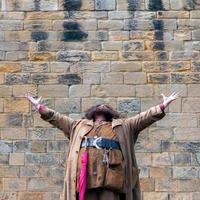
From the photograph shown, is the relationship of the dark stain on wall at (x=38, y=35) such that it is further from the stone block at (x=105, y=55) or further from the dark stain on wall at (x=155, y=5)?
the dark stain on wall at (x=155, y=5)

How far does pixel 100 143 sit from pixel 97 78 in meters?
3.63

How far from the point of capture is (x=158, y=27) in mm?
9227

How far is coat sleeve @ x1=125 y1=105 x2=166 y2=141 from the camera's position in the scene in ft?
18.6

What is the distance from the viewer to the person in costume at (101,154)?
5.44 metres

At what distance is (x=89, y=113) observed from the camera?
19.0 ft

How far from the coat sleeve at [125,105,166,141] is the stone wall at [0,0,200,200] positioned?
319 cm

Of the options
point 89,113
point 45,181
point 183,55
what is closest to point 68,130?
point 89,113

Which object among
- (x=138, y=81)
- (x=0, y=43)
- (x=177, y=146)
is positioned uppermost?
(x=0, y=43)

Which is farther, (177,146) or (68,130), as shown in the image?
(177,146)

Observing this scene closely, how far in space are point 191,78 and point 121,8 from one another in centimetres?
141

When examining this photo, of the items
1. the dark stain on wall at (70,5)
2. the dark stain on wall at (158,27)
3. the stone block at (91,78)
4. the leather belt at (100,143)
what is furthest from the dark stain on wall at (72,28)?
the leather belt at (100,143)

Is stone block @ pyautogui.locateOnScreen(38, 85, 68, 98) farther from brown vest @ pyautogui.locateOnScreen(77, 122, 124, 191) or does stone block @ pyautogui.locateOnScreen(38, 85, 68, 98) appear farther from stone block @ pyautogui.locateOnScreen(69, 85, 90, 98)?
brown vest @ pyautogui.locateOnScreen(77, 122, 124, 191)

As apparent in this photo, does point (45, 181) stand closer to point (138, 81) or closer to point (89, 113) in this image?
point (138, 81)

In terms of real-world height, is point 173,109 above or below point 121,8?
below
